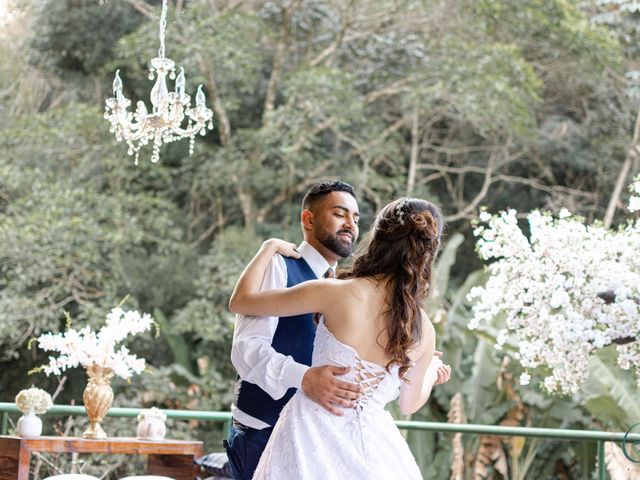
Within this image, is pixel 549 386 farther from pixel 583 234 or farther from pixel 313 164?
pixel 313 164

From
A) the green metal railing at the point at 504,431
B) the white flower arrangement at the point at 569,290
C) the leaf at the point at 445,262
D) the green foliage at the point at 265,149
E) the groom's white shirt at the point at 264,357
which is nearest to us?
the groom's white shirt at the point at 264,357

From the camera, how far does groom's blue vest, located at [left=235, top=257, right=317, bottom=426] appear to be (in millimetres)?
2410

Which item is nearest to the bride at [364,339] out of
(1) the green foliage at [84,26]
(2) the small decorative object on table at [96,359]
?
(2) the small decorative object on table at [96,359]

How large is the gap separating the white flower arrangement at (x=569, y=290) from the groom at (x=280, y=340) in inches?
53.3

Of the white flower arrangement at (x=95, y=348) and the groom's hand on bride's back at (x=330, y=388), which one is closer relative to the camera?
the groom's hand on bride's back at (x=330, y=388)

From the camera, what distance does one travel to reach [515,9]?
9461 mm

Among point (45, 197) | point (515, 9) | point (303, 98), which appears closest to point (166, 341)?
point (45, 197)

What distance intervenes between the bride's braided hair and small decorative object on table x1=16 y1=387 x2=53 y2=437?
2.04 m

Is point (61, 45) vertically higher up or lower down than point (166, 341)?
higher up

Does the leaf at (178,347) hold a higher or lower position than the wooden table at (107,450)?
lower

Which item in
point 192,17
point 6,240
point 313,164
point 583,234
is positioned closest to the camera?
point 583,234

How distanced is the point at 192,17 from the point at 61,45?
168 centimetres

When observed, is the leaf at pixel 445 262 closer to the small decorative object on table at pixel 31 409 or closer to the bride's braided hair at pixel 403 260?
the small decorative object on table at pixel 31 409

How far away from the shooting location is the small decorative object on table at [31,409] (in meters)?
3.75
